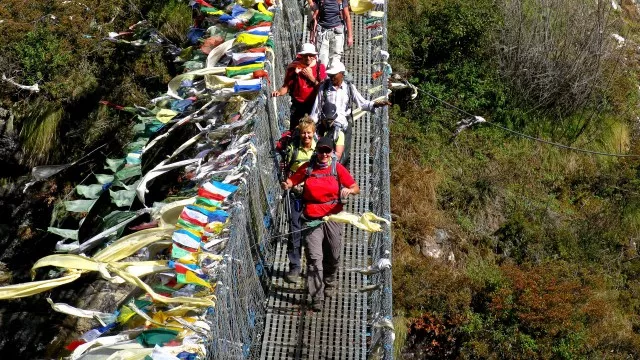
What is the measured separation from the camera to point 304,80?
8.47 metres

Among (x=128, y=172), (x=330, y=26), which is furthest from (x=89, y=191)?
(x=330, y=26)

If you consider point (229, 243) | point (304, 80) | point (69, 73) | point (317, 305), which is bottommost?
point (317, 305)

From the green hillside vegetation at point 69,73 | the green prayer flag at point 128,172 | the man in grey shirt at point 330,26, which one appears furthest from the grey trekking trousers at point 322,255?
the green hillside vegetation at point 69,73

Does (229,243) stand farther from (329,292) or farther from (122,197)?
(122,197)

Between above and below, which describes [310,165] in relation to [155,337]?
above

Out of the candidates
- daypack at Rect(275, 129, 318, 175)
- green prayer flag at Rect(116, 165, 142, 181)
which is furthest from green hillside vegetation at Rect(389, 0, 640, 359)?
green prayer flag at Rect(116, 165, 142, 181)

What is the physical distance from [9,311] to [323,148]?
709 cm

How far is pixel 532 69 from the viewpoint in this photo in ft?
48.9

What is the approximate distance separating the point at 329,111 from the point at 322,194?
1417mm

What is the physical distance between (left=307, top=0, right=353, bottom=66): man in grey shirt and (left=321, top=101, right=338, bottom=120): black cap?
2225mm

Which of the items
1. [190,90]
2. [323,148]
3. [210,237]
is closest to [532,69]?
[190,90]

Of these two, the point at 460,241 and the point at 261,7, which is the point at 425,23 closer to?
the point at 460,241

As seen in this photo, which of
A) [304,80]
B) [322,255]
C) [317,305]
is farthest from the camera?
[304,80]

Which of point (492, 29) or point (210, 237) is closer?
point (210, 237)
